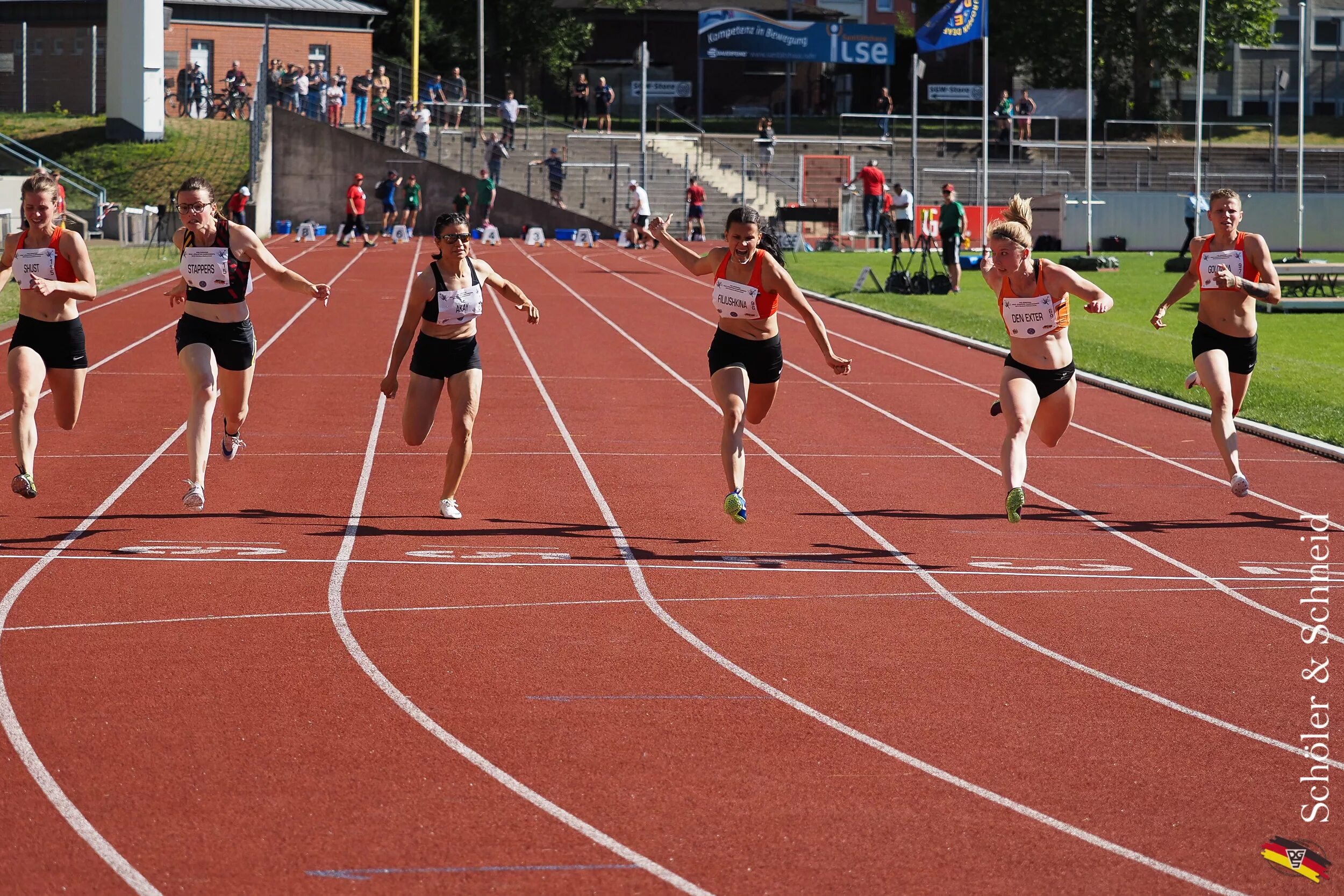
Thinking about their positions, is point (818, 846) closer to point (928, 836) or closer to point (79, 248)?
point (928, 836)

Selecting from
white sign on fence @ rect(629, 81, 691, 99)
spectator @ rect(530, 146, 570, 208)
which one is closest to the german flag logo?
spectator @ rect(530, 146, 570, 208)

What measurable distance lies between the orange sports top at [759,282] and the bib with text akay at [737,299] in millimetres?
17

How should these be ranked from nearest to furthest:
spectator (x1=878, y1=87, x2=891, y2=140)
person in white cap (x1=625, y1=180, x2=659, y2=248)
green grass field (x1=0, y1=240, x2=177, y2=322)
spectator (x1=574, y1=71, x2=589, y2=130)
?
green grass field (x1=0, y1=240, x2=177, y2=322) → person in white cap (x1=625, y1=180, x2=659, y2=248) → spectator (x1=574, y1=71, x2=589, y2=130) → spectator (x1=878, y1=87, x2=891, y2=140)

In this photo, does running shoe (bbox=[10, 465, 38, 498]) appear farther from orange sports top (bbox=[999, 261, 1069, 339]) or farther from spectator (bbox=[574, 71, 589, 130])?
spectator (bbox=[574, 71, 589, 130])

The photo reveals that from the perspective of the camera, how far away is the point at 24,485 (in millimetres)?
9258

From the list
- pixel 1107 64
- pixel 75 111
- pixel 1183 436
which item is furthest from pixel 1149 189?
pixel 1183 436

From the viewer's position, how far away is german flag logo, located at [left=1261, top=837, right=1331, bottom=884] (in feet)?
15.3

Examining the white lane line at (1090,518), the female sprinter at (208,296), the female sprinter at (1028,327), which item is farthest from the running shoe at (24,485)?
the white lane line at (1090,518)

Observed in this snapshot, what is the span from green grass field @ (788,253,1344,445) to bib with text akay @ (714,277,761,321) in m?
6.00

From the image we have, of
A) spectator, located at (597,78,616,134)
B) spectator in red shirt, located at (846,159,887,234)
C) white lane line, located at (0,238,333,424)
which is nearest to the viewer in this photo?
white lane line, located at (0,238,333,424)

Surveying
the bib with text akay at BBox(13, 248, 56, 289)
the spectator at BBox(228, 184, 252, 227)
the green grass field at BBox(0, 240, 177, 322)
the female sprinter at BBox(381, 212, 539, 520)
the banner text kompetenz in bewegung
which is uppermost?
the banner text kompetenz in bewegung

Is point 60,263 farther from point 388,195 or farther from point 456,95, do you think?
point 456,95

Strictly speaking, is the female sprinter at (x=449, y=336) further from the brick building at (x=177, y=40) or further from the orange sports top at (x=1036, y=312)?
the brick building at (x=177, y=40)

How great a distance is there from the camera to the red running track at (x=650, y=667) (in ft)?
15.7
